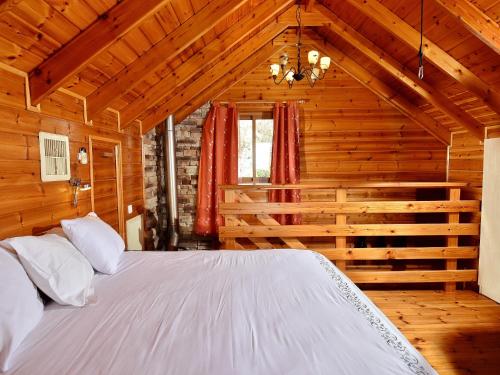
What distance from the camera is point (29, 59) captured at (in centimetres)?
168

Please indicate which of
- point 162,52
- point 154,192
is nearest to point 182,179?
point 154,192

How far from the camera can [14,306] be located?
3.56 ft

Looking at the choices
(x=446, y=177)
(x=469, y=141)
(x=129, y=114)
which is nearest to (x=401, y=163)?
(x=446, y=177)

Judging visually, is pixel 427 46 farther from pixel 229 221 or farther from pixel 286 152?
pixel 229 221

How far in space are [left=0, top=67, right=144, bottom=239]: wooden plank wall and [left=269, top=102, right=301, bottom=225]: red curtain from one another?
2.36 metres

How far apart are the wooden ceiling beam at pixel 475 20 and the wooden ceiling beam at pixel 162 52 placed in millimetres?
1439

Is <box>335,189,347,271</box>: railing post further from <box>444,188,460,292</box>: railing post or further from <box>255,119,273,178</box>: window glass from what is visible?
<box>255,119,273,178</box>: window glass

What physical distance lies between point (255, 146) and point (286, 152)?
18.8 inches

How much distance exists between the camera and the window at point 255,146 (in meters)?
4.33

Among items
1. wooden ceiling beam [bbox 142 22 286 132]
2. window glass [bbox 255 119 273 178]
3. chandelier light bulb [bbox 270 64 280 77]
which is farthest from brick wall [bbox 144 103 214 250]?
chandelier light bulb [bbox 270 64 280 77]

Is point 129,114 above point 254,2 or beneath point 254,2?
beneath

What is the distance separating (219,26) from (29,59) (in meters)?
1.63

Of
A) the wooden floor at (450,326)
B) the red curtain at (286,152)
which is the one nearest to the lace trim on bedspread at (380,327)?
the wooden floor at (450,326)

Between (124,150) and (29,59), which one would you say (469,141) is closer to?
(124,150)
